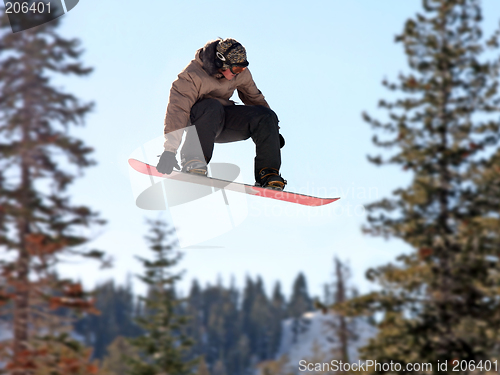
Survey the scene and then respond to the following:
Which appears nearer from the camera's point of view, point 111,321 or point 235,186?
point 235,186

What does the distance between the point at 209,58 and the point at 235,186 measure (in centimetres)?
138

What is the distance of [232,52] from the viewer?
5.14m

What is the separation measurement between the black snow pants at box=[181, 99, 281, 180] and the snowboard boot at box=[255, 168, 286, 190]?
54mm

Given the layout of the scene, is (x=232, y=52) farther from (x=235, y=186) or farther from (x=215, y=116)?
(x=235, y=186)

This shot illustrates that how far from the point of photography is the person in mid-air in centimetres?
524

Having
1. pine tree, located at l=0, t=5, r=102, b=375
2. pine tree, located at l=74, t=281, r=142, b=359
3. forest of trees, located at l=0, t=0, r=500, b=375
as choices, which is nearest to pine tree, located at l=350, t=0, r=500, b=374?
forest of trees, located at l=0, t=0, r=500, b=375

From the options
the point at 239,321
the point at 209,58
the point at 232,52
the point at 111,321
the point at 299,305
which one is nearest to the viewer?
the point at 232,52

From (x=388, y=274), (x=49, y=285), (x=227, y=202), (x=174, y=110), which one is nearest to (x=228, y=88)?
(x=174, y=110)

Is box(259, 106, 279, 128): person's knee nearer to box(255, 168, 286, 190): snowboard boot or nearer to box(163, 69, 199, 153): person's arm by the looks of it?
box(255, 168, 286, 190): snowboard boot

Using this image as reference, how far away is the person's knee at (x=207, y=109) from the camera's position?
5340mm

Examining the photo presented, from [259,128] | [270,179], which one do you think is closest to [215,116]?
[259,128]

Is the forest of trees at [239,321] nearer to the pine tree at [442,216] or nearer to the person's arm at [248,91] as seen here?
the pine tree at [442,216]

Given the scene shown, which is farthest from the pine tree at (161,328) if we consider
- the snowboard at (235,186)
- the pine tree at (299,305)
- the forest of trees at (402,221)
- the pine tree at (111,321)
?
the pine tree at (299,305)

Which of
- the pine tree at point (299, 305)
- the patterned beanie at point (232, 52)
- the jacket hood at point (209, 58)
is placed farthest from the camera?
the pine tree at point (299, 305)
